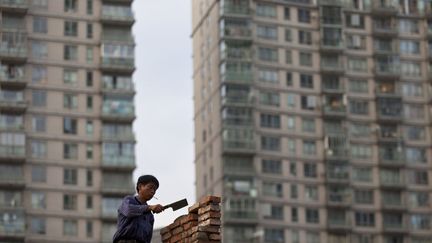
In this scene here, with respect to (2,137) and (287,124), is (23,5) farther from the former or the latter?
(287,124)

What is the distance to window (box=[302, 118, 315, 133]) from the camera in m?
139

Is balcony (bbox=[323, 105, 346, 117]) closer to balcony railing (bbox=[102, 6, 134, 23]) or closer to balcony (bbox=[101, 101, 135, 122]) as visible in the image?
balcony (bbox=[101, 101, 135, 122])

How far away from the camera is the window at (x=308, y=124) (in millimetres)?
138625

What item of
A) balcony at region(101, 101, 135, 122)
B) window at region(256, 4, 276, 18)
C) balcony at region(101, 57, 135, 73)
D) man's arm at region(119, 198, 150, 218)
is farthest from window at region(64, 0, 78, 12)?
man's arm at region(119, 198, 150, 218)

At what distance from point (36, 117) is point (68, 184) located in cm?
668

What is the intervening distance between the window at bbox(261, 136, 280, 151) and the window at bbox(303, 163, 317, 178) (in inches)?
135

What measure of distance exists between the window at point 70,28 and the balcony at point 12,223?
1784 cm

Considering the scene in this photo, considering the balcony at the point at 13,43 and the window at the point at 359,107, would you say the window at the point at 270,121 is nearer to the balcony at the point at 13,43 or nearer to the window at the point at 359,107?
the window at the point at 359,107

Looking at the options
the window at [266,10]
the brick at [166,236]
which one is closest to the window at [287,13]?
the window at [266,10]

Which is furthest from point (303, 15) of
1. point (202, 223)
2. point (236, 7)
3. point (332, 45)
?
point (202, 223)

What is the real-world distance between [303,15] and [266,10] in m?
4.32

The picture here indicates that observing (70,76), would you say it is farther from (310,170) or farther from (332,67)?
(332,67)

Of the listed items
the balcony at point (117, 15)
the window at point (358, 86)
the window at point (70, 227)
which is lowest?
the window at point (70, 227)

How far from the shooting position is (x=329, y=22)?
467 feet
